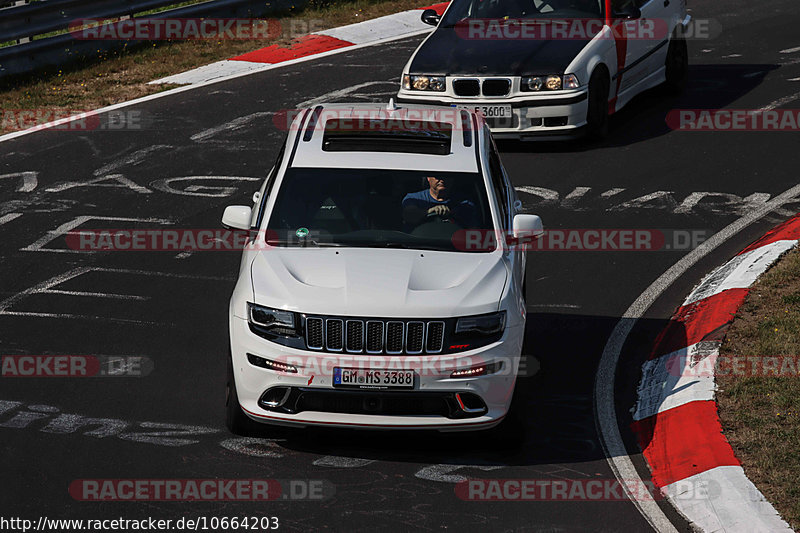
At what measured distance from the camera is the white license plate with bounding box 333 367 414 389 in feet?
22.9

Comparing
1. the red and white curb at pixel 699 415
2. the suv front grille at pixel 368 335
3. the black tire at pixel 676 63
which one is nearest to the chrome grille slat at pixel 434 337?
the suv front grille at pixel 368 335

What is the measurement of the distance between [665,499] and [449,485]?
4.03 feet

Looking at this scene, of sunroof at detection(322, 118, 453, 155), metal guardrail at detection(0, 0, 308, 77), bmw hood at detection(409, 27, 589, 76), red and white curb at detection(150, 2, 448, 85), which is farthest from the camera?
red and white curb at detection(150, 2, 448, 85)

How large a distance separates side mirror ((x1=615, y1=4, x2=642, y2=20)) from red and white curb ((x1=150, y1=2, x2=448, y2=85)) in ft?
17.5

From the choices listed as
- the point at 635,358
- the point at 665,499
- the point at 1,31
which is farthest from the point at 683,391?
the point at 1,31

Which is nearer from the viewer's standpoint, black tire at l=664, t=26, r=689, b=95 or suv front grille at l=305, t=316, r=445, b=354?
suv front grille at l=305, t=316, r=445, b=354

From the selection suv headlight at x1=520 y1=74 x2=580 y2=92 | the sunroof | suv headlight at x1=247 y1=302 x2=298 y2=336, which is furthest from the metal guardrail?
suv headlight at x1=247 y1=302 x2=298 y2=336

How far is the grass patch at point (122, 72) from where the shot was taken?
52.4ft

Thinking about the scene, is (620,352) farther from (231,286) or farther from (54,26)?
(54,26)

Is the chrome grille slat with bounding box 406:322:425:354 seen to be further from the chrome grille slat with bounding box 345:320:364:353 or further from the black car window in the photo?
the black car window

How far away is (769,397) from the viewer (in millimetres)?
7859

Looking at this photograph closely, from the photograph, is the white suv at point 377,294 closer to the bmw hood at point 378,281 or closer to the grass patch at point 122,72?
the bmw hood at point 378,281

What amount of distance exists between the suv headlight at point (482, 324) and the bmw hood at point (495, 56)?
22.8ft

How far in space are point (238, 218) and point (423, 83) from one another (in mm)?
6297
